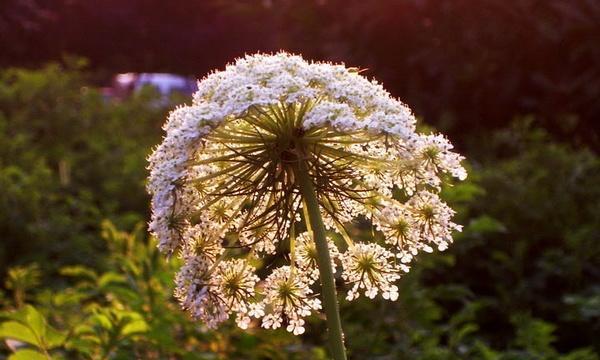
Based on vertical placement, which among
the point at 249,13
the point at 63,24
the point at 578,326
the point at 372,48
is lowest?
the point at 578,326

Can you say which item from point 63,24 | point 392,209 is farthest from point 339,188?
point 63,24

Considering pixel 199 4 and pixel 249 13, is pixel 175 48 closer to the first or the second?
pixel 199 4

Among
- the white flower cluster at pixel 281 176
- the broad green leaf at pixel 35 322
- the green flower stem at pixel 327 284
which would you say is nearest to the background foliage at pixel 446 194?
the broad green leaf at pixel 35 322

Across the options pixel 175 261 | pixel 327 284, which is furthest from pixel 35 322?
pixel 327 284

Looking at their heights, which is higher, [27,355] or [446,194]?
[446,194]

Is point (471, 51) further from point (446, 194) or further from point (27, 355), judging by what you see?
point (27, 355)

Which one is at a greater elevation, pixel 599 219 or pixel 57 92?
pixel 57 92

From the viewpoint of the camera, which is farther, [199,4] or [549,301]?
[199,4]
